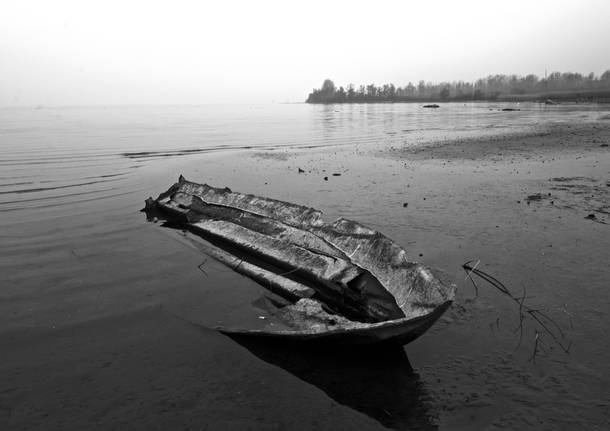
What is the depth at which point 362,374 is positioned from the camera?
3.96 m

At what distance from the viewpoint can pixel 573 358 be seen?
410 cm

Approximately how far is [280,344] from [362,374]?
0.97 metres

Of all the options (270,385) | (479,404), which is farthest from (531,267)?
(270,385)

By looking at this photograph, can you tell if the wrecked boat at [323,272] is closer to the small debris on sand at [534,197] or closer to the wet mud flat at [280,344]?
the wet mud flat at [280,344]

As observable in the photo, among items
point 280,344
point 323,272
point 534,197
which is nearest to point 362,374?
point 280,344

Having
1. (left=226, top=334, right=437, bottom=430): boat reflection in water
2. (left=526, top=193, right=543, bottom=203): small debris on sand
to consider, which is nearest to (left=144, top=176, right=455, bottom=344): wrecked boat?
(left=226, top=334, right=437, bottom=430): boat reflection in water

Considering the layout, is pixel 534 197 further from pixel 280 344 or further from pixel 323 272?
pixel 280 344

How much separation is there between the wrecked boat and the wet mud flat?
0.34m

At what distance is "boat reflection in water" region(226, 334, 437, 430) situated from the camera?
11.4ft

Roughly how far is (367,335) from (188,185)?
8.21m

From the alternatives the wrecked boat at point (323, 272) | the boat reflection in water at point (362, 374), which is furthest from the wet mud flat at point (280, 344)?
the wrecked boat at point (323, 272)

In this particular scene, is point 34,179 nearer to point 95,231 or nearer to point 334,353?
point 95,231

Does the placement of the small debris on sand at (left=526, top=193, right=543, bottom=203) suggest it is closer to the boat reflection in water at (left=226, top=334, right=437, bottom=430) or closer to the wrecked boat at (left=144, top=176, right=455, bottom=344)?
the wrecked boat at (left=144, top=176, right=455, bottom=344)

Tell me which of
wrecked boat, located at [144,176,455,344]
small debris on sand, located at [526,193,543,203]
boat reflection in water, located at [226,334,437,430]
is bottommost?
boat reflection in water, located at [226,334,437,430]
